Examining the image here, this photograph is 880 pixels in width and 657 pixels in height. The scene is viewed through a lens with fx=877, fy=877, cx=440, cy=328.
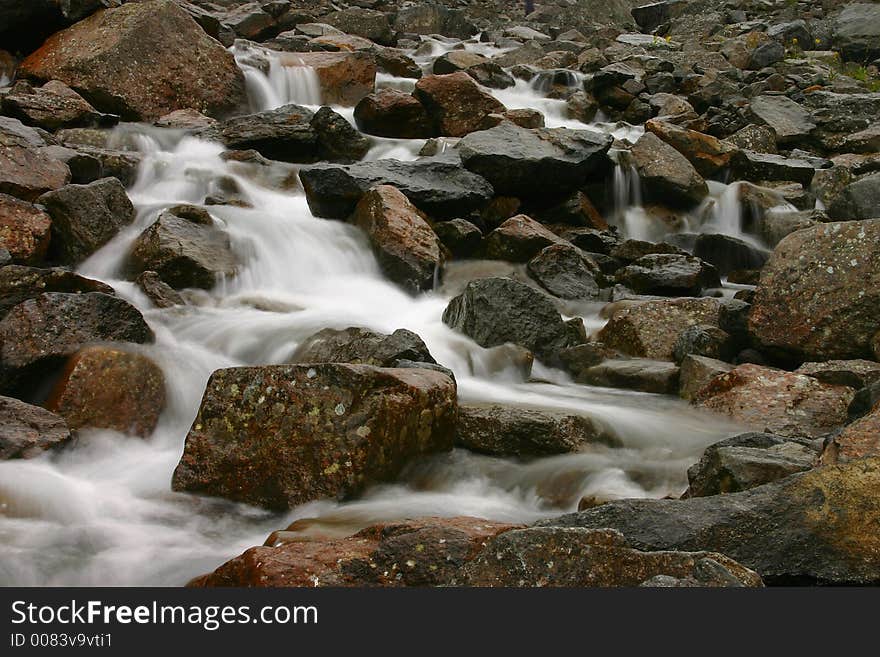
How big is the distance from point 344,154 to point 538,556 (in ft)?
29.8

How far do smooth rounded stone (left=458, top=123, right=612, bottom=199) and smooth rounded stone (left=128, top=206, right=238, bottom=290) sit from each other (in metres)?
3.42

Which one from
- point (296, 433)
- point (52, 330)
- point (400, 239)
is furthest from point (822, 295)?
point (52, 330)

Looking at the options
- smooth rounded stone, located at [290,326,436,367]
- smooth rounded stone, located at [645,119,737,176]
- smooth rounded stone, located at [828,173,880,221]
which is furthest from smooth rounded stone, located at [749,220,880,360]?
smooth rounded stone, located at [645,119,737,176]

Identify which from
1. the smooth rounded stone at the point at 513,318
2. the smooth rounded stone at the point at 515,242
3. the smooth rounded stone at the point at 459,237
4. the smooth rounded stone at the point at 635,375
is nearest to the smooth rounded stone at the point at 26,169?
the smooth rounded stone at the point at 459,237

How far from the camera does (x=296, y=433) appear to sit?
4.45m

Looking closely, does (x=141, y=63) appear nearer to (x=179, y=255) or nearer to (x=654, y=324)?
(x=179, y=255)

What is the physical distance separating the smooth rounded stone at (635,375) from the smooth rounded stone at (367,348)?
1.51 metres

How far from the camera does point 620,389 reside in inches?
263

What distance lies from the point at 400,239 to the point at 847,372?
4.36 metres

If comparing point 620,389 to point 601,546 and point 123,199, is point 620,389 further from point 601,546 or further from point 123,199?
point 123,199

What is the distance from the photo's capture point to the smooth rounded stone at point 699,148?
12.2 m

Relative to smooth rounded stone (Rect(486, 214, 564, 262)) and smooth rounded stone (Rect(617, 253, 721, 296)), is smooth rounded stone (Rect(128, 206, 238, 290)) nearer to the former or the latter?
smooth rounded stone (Rect(486, 214, 564, 262))

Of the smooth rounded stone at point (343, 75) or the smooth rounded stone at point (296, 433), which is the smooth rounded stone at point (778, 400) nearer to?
the smooth rounded stone at point (296, 433)

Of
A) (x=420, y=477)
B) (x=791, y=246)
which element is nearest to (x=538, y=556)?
(x=420, y=477)
